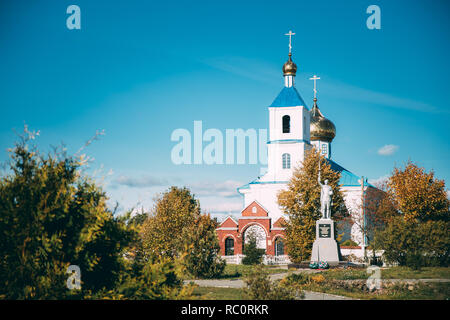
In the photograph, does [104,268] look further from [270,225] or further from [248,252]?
[270,225]

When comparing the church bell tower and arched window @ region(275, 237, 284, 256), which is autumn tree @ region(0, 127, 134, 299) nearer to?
arched window @ region(275, 237, 284, 256)

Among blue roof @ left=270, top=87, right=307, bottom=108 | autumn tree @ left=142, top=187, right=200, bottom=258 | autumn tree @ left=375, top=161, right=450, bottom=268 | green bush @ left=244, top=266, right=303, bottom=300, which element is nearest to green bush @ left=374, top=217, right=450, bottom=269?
autumn tree @ left=375, top=161, right=450, bottom=268

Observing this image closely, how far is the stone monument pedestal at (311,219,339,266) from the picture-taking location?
2981cm

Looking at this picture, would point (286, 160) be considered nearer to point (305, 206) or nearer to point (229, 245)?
point (229, 245)

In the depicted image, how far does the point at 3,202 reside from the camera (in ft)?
32.7

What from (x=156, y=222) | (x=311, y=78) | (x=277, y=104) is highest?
(x=311, y=78)

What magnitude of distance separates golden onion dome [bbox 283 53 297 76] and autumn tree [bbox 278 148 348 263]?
1507 cm

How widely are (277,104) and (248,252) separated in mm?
19673

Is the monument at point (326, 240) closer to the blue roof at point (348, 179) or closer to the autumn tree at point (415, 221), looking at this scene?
the autumn tree at point (415, 221)

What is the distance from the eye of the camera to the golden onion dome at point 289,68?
5100 centimetres

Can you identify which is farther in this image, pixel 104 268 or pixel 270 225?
pixel 270 225
